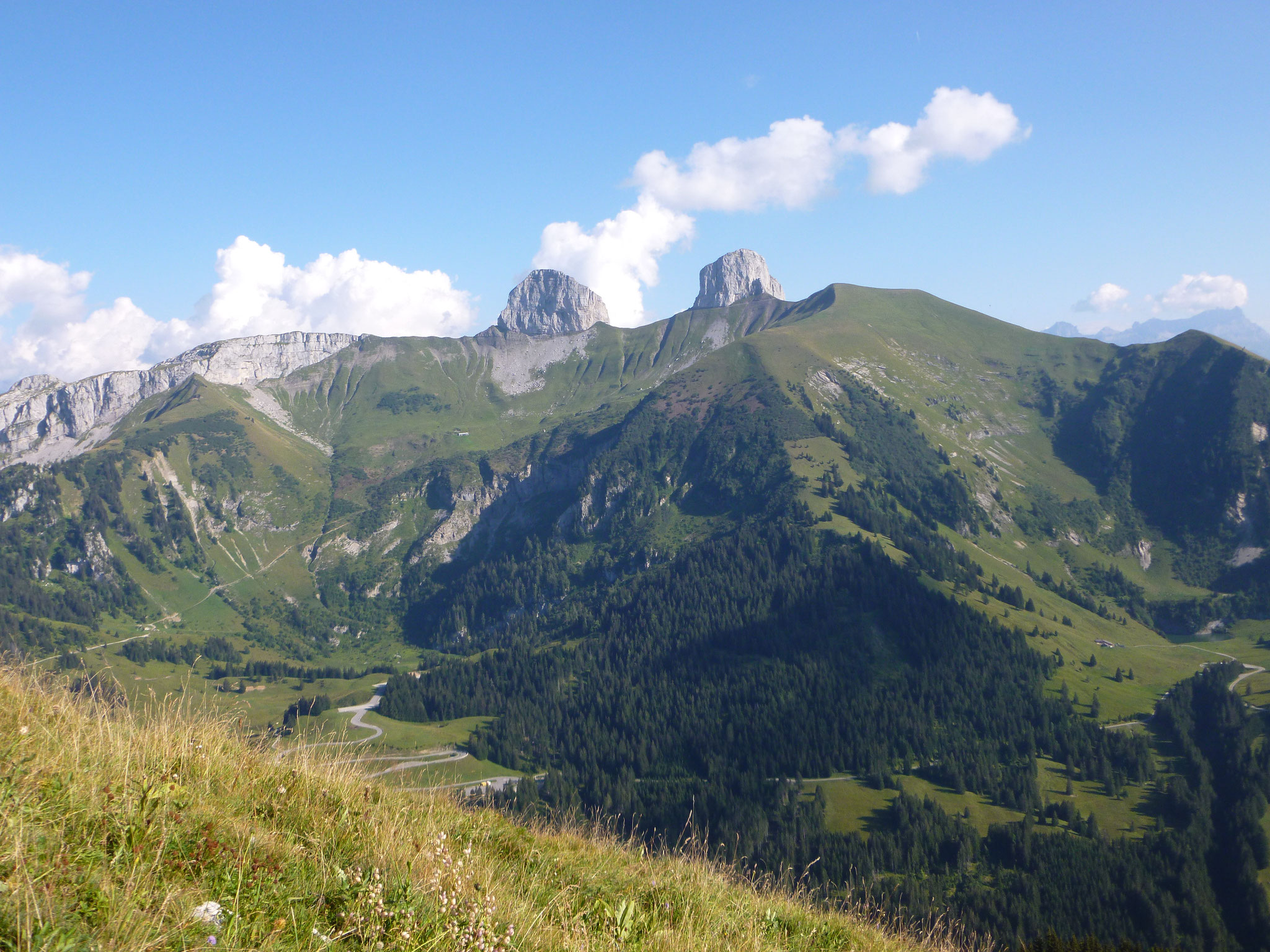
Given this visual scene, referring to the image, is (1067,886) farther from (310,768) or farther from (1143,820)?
(310,768)

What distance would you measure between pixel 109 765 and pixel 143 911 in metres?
2.96

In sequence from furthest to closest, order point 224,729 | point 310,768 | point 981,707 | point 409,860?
A: point 981,707 < point 224,729 < point 310,768 < point 409,860

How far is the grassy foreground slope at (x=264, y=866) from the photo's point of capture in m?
4.57

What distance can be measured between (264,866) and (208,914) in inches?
33.6

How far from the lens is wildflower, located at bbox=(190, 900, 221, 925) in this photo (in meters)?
4.62

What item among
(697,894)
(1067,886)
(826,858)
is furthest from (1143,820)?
(697,894)

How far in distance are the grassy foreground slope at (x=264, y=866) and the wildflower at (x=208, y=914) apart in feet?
0.06

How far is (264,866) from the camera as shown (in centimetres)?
557

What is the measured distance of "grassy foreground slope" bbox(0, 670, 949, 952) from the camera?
457 cm

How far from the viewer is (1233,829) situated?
119m

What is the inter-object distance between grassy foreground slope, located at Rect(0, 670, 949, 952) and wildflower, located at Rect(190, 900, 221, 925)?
2 cm

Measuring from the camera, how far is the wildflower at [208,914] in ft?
15.2

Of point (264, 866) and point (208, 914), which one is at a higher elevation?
point (208, 914)

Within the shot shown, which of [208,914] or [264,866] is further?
[264,866]
